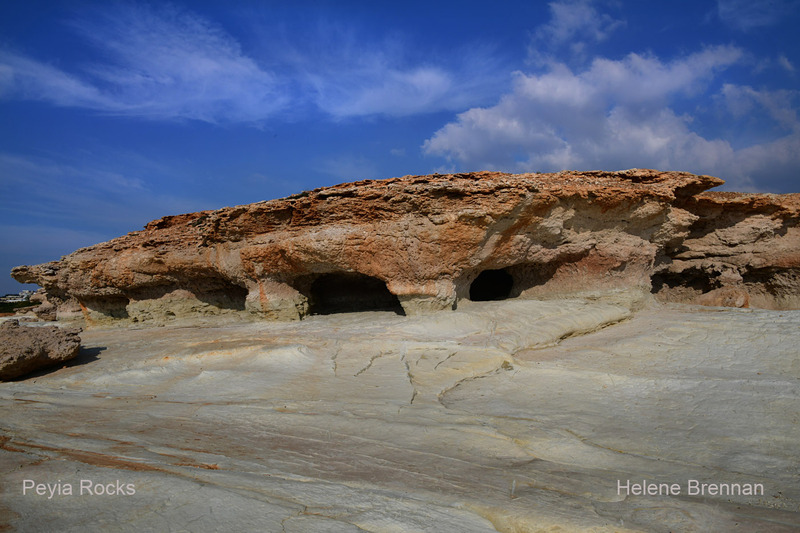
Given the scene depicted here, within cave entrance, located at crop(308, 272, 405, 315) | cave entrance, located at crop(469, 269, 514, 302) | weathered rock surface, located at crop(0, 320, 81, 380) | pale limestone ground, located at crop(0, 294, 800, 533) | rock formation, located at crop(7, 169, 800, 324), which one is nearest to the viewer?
pale limestone ground, located at crop(0, 294, 800, 533)

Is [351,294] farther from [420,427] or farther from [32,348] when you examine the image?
[420,427]

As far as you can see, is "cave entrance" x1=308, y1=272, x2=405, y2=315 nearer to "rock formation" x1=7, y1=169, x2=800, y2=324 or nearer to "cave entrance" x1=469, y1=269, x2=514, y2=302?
"rock formation" x1=7, y1=169, x2=800, y2=324

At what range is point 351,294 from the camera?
10266 mm

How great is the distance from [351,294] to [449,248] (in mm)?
3690

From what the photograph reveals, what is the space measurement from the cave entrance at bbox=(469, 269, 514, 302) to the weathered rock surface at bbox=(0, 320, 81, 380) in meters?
7.52

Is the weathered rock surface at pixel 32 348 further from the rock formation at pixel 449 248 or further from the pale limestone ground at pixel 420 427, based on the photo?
the rock formation at pixel 449 248

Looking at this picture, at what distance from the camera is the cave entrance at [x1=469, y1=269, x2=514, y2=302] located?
1065 cm

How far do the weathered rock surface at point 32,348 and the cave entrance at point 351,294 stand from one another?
16.4 ft

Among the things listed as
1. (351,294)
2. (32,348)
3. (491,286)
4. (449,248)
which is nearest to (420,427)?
(449,248)

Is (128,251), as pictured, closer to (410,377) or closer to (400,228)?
(400,228)

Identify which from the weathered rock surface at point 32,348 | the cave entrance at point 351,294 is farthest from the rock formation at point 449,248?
the weathered rock surface at point 32,348

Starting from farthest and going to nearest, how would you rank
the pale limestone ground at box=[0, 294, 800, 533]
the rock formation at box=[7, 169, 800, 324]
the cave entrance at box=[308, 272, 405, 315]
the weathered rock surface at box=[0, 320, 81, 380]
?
the cave entrance at box=[308, 272, 405, 315]
the rock formation at box=[7, 169, 800, 324]
the weathered rock surface at box=[0, 320, 81, 380]
the pale limestone ground at box=[0, 294, 800, 533]

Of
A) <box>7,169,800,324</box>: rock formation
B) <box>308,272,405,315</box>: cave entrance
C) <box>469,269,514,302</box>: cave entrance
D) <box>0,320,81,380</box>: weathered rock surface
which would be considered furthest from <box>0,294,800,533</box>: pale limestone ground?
<box>469,269,514,302</box>: cave entrance

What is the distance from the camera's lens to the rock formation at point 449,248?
23.7 feet
